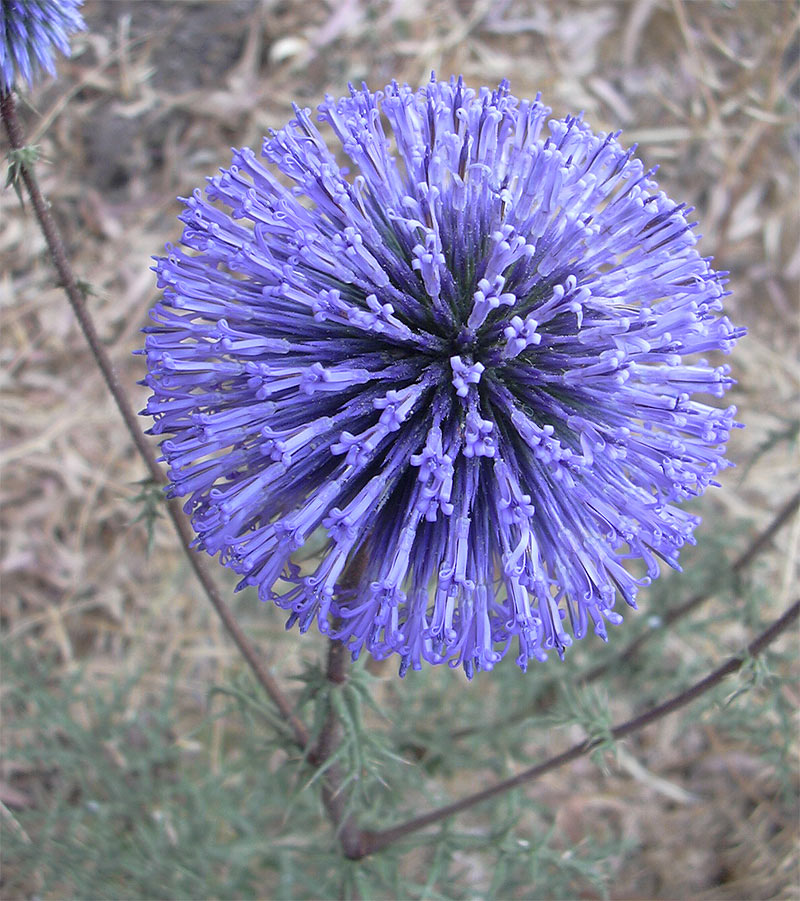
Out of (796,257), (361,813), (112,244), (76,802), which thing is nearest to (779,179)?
(796,257)

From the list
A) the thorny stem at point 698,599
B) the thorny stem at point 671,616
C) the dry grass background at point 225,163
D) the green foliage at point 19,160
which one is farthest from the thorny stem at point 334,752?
the dry grass background at point 225,163

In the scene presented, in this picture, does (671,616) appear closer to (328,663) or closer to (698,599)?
(698,599)

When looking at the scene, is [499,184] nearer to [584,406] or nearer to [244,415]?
[584,406]

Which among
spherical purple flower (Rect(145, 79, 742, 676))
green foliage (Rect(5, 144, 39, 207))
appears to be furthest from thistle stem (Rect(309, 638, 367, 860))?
green foliage (Rect(5, 144, 39, 207))

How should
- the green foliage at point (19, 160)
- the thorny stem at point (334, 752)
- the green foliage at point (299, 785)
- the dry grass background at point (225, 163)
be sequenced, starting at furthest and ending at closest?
the dry grass background at point (225, 163), the green foliage at point (299, 785), the thorny stem at point (334, 752), the green foliage at point (19, 160)

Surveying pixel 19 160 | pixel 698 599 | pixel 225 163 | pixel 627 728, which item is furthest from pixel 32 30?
pixel 225 163

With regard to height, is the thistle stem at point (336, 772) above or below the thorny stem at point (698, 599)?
above

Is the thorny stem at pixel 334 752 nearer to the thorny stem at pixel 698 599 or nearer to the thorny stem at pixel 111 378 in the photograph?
the thorny stem at pixel 111 378
